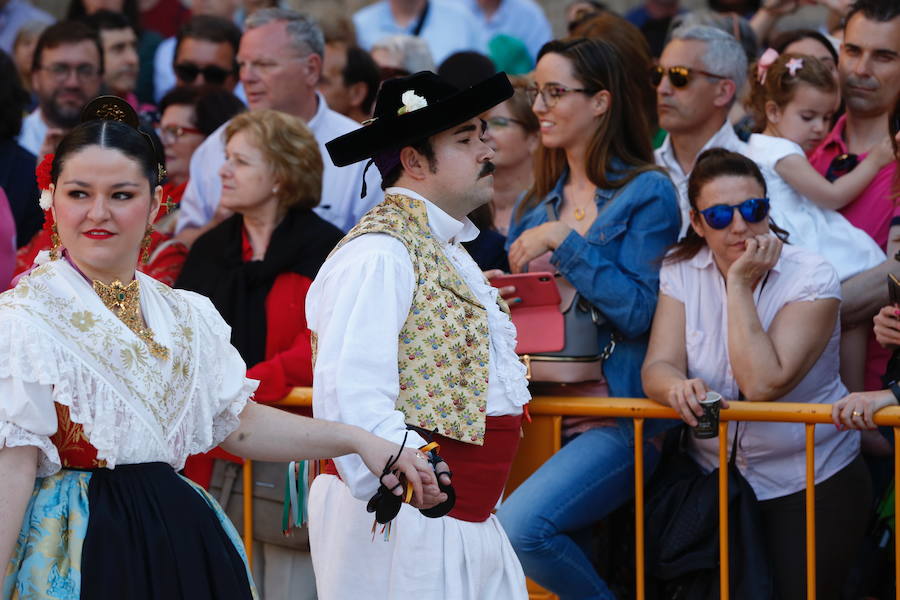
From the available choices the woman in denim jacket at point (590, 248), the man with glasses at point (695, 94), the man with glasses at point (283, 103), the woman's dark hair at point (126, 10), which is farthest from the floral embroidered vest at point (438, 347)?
the woman's dark hair at point (126, 10)

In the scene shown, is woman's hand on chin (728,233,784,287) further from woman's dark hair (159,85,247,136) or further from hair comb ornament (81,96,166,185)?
woman's dark hair (159,85,247,136)

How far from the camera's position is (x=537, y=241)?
4.90 metres

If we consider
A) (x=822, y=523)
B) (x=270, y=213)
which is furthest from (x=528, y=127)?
(x=822, y=523)

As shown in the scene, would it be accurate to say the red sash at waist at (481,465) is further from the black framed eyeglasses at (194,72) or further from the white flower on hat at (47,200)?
the black framed eyeglasses at (194,72)

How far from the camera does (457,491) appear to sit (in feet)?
12.5

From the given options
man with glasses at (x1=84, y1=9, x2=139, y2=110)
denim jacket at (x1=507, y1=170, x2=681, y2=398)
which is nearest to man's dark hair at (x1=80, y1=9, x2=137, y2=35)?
man with glasses at (x1=84, y1=9, x2=139, y2=110)

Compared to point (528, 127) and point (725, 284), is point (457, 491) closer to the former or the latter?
point (725, 284)

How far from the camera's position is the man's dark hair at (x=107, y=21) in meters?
8.51

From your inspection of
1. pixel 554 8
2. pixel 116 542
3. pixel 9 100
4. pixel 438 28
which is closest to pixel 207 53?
pixel 9 100

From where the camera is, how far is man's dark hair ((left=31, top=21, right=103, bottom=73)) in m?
7.48

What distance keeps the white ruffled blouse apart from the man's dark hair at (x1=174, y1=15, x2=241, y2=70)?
4666 millimetres

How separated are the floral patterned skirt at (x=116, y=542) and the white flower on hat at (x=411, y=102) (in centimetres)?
129

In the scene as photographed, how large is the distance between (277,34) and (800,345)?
3345 millimetres

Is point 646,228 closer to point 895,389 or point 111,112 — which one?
point 895,389
